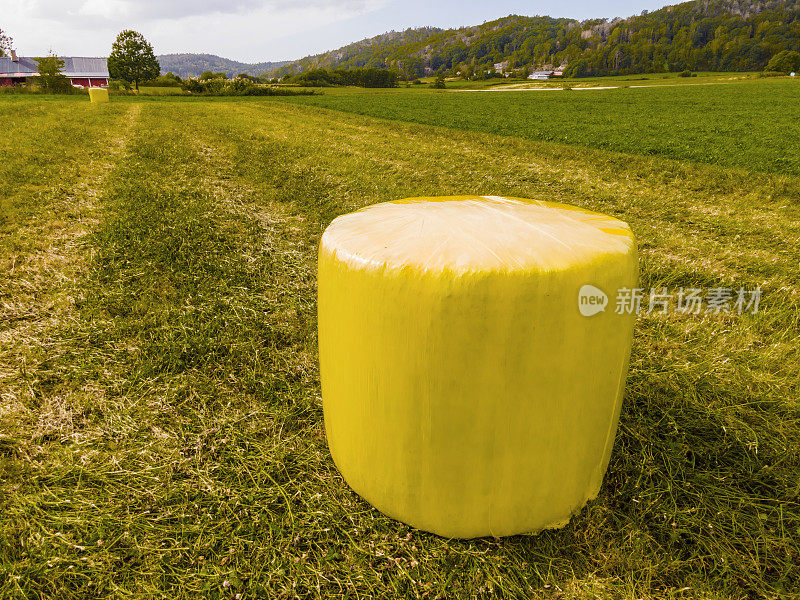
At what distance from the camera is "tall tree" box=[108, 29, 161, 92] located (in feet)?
263

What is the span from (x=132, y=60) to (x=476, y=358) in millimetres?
101253

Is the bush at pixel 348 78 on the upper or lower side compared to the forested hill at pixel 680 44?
lower

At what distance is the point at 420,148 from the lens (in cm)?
1430

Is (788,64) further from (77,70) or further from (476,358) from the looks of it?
(77,70)

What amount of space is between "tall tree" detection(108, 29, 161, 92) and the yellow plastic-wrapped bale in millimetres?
96166

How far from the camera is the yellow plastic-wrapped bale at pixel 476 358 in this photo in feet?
6.27

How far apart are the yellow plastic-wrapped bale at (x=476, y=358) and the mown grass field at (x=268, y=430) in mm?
336

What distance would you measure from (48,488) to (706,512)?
3.80 m

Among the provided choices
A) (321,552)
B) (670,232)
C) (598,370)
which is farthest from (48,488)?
(670,232)

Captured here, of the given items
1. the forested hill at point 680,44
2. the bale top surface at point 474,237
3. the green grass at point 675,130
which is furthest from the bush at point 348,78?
the bale top surface at point 474,237

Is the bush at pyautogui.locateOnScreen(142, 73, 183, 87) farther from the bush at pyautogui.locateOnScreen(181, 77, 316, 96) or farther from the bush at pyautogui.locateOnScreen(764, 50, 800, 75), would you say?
the bush at pyautogui.locateOnScreen(764, 50, 800, 75)

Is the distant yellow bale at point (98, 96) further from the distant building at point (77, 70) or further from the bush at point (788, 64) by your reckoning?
the bush at point (788, 64)

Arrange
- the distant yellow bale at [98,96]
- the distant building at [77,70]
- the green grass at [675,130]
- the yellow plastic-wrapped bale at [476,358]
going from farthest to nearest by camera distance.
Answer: the distant building at [77,70]
the distant yellow bale at [98,96]
the green grass at [675,130]
the yellow plastic-wrapped bale at [476,358]

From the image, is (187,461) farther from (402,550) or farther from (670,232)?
(670,232)
